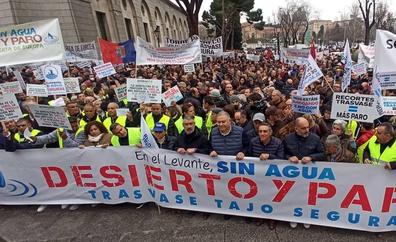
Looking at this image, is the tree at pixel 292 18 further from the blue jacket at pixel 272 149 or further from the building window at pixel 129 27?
the blue jacket at pixel 272 149

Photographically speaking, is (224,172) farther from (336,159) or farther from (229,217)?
(336,159)

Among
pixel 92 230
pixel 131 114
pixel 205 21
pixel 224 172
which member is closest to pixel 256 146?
pixel 224 172

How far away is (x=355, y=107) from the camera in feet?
14.8

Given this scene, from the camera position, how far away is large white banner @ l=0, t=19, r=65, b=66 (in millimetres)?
5906

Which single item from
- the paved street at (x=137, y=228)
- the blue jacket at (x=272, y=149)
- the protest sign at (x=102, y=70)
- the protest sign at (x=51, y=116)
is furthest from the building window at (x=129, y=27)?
the blue jacket at (x=272, y=149)

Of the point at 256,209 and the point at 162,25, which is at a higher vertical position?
the point at 162,25

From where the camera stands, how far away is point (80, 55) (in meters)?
13.8

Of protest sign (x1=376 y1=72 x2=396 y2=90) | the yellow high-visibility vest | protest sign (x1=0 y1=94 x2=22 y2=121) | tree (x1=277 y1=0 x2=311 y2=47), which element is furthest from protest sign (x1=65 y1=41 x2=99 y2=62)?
tree (x1=277 y1=0 x2=311 y2=47)

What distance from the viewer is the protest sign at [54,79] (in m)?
7.12

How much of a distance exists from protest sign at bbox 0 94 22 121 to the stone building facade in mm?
17061

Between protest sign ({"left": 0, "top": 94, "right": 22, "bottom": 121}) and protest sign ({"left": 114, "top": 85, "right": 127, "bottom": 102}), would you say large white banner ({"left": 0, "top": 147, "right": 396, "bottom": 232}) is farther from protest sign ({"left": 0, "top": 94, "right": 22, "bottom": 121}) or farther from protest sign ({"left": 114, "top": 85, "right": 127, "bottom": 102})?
protest sign ({"left": 114, "top": 85, "right": 127, "bottom": 102})

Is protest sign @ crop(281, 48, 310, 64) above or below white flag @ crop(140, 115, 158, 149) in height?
above

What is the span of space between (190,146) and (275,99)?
217cm

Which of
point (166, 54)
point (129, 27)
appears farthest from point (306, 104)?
point (129, 27)
